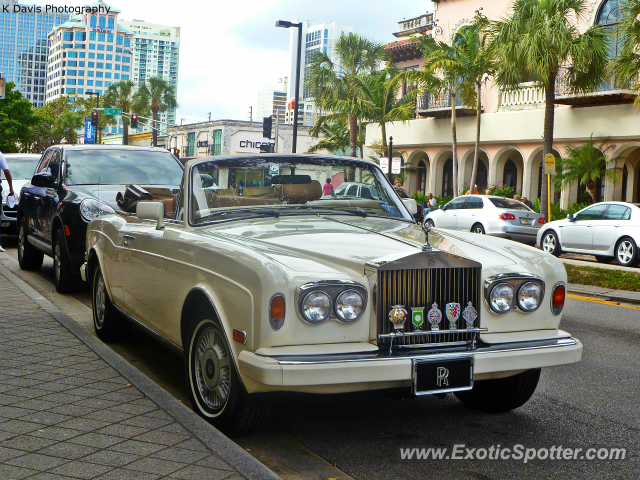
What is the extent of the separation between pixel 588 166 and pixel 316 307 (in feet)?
81.0

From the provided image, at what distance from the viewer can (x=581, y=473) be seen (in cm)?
384

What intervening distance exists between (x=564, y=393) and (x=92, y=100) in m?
88.5

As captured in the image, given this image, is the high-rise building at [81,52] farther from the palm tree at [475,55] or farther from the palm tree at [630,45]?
the palm tree at [630,45]

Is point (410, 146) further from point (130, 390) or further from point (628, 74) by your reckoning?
point (130, 390)

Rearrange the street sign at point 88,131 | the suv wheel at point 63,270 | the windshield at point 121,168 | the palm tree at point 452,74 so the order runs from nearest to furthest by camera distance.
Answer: the suv wheel at point 63,270 → the windshield at point 121,168 → the palm tree at point 452,74 → the street sign at point 88,131

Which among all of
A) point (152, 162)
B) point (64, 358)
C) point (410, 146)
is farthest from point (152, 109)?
point (64, 358)

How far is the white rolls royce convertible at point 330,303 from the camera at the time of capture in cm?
362

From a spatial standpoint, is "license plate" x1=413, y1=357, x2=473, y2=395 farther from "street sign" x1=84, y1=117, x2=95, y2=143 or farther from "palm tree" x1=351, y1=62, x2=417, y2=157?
"street sign" x1=84, y1=117, x2=95, y2=143

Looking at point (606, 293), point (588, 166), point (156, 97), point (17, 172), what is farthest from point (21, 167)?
point (156, 97)

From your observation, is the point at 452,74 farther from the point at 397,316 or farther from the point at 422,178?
the point at 397,316

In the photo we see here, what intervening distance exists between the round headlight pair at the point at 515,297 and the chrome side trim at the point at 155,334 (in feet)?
6.34

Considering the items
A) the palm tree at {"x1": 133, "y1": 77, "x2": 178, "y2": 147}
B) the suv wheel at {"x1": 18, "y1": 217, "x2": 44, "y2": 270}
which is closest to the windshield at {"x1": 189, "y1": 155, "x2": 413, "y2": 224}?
the suv wheel at {"x1": 18, "y1": 217, "x2": 44, "y2": 270}

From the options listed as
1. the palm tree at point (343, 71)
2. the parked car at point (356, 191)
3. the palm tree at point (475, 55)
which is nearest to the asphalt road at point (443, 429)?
the parked car at point (356, 191)

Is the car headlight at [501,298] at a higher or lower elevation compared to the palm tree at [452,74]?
lower
